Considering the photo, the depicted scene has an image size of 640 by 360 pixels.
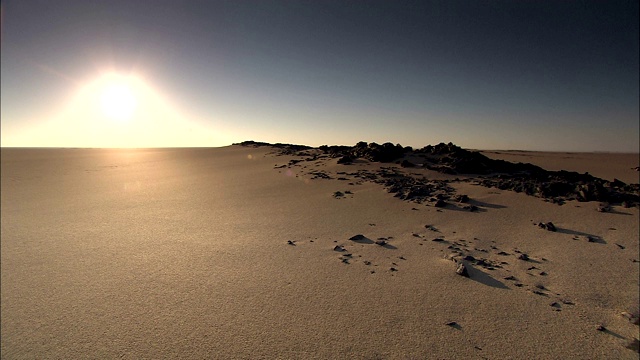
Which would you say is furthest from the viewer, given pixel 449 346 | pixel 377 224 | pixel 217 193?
pixel 217 193

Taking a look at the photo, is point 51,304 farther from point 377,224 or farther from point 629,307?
point 629,307

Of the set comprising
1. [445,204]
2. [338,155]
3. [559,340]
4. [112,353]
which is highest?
[338,155]

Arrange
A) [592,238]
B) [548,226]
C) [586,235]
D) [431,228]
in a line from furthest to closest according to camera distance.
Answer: [431,228]
[548,226]
[586,235]
[592,238]

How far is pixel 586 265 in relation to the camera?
339 cm

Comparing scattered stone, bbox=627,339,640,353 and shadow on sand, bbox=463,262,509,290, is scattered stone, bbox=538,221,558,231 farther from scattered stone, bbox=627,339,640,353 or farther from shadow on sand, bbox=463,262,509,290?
scattered stone, bbox=627,339,640,353

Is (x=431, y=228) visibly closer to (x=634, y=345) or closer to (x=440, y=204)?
(x=440, y=204)

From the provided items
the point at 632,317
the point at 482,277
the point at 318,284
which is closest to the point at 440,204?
the point at 482,277

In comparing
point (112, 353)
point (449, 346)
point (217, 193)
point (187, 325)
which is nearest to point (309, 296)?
point (187, 325)

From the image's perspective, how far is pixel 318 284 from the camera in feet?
10.2

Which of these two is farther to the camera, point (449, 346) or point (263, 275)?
point (263, 275)

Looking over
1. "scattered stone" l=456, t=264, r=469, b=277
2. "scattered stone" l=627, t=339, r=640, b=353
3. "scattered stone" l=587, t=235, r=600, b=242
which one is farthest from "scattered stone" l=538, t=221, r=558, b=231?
"scattered stone" l=627, t=339, r=640, b=353

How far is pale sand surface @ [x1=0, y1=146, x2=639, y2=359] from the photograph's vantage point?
2.34m

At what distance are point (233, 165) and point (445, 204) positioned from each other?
359 inches

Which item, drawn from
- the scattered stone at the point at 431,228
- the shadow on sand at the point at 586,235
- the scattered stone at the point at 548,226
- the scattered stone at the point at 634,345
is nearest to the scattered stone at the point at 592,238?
the shadow on sand at the point at 586,235
